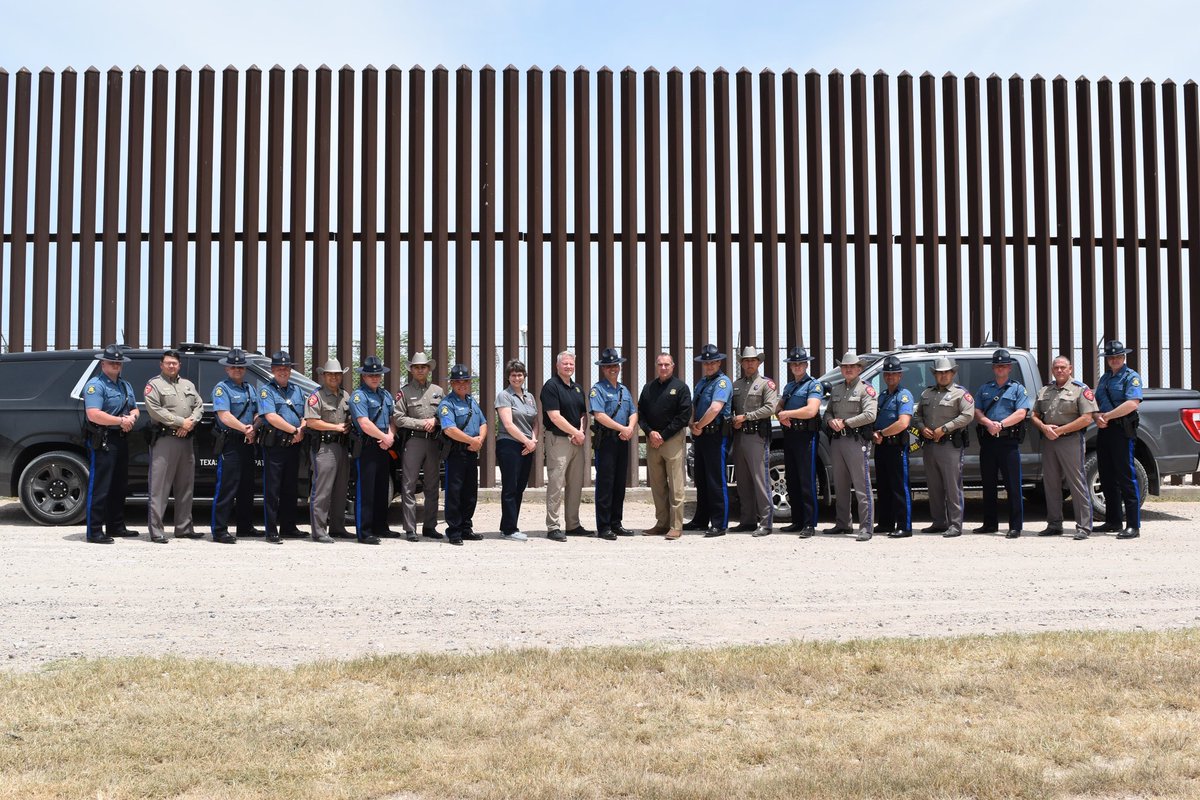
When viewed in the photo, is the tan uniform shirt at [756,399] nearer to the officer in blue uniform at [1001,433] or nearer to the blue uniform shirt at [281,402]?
the officer in blue uniform at [1001,433]

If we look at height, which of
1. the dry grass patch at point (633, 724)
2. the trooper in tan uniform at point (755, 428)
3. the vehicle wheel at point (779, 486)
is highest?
the trooper in tan uniform at point (755, 428)

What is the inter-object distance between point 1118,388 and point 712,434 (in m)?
3.65

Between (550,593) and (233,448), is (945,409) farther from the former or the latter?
(233,448)

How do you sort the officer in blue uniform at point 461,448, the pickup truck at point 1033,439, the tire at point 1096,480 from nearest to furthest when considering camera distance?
the officer in blue uniform at point 461,448 → the tire at point 1096,480 → the pickup truck at point 1033,439

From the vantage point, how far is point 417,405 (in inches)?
370

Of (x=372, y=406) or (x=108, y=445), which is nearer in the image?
(x=108, y=445)

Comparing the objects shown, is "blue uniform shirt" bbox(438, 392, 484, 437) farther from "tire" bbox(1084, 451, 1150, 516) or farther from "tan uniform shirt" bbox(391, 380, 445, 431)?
"tire" bbox(1084, 451, 1150, 516)

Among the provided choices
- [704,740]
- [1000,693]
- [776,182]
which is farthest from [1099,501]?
[704,740]

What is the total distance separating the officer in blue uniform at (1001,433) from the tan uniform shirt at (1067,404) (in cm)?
18

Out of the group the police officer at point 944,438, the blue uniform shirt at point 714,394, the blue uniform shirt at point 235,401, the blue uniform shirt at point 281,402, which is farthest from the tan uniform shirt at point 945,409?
the blue uniform shirt at point 235,401

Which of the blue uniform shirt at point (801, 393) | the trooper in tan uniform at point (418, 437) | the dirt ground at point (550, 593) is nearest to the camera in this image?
the dirt ground at point (550, 593)

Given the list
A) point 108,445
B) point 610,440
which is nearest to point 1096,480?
point 610,440

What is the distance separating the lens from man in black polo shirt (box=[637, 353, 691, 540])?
9.66 m

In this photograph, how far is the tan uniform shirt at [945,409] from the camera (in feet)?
31.8
